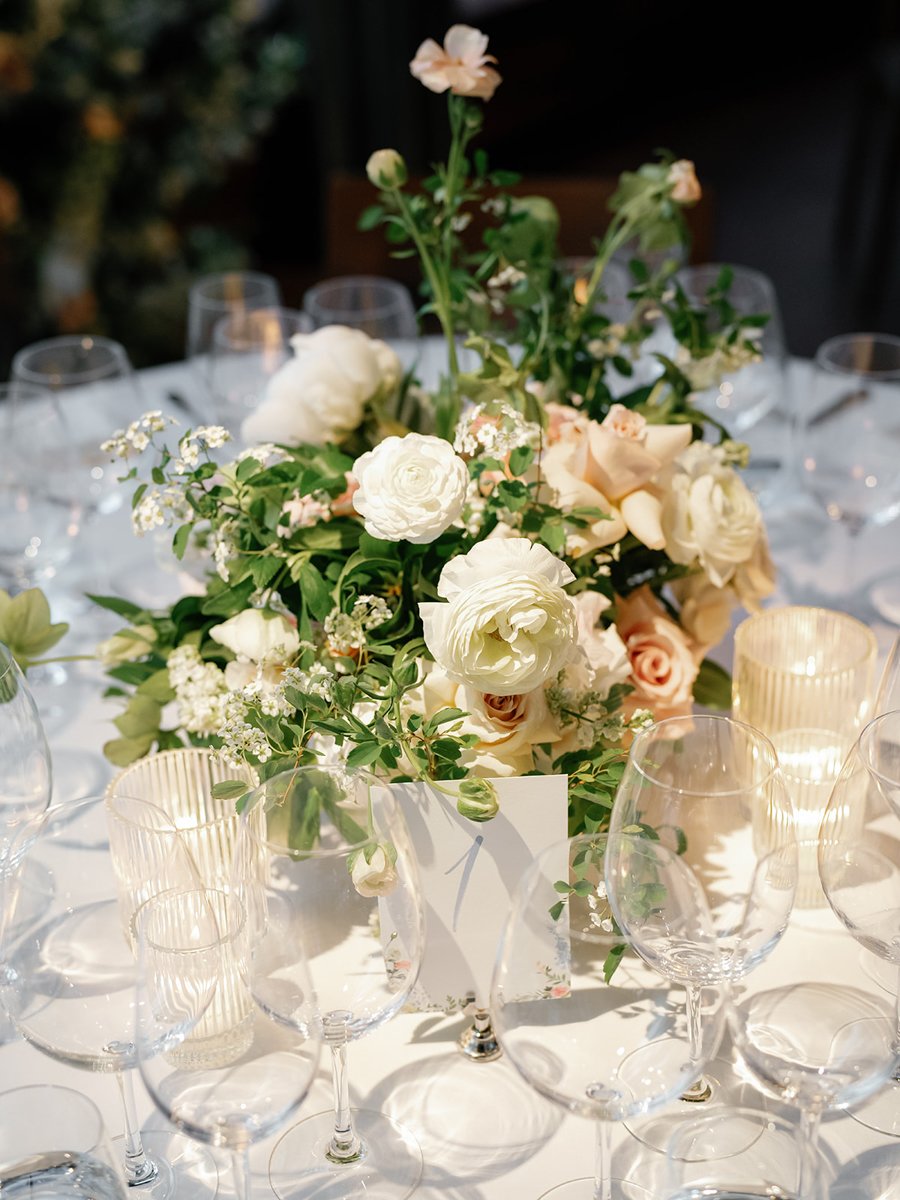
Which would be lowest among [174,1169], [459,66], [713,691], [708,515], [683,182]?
[174,1169]

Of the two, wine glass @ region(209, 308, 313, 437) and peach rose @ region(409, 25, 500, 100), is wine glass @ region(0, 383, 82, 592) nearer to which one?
wine glass @ region(209, 308, 313, 437)

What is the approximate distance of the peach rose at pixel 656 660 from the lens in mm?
1199

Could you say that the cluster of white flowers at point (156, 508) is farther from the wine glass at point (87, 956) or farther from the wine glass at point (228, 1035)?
the wine glass at point (228, 1035)

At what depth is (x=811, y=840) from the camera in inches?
47.0

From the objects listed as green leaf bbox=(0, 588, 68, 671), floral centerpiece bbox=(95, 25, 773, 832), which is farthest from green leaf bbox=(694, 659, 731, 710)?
green leaf bbox=(0, 588, 68, 671)

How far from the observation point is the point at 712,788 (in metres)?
1.01

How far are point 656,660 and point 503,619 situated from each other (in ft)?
0.93

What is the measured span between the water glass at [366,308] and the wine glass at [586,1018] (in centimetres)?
108

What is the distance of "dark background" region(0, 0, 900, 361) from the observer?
4.18m

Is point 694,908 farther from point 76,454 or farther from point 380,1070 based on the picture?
point 76,454

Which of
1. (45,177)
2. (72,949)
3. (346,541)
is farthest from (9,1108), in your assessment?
(45,177)

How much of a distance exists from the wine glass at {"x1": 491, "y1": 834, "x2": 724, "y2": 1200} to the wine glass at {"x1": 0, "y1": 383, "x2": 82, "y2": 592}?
89 cm

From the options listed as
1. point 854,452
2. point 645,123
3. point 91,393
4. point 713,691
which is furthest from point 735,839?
point 645,123

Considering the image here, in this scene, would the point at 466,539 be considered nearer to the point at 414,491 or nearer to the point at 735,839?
the point at 414,491
